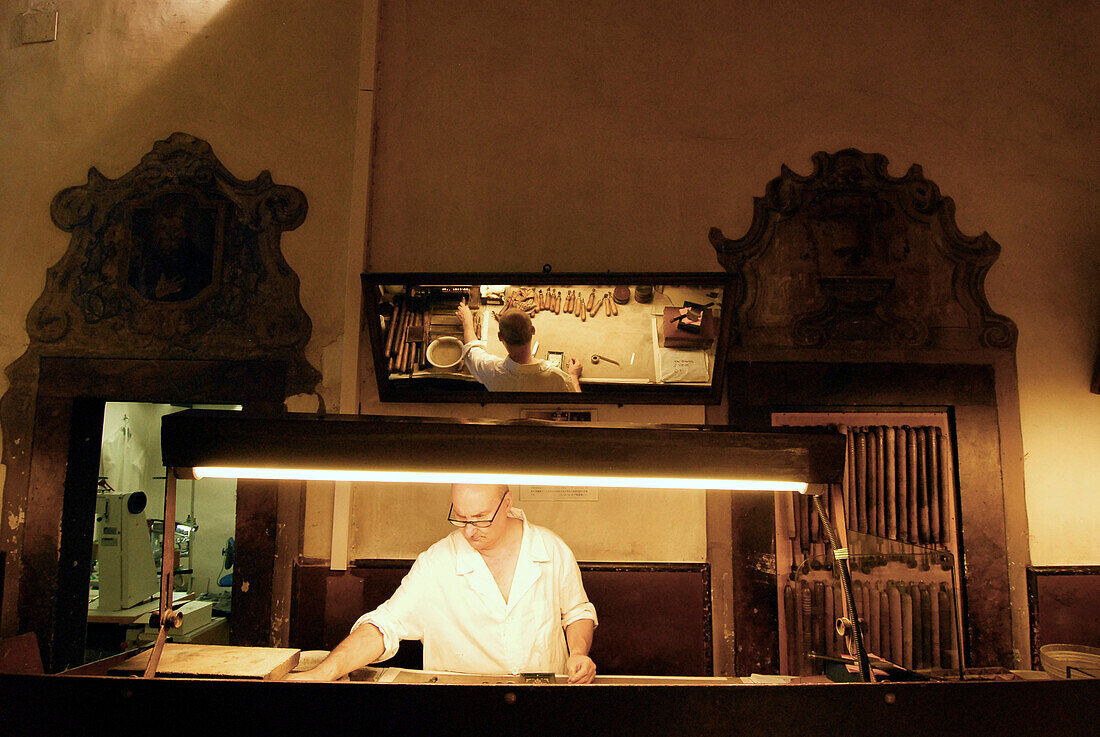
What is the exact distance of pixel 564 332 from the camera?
3.84 meters

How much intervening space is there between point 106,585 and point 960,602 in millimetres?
6263

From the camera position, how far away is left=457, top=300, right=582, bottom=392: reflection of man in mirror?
3801 mm

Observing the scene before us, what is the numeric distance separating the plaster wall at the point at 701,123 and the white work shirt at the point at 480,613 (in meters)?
1.97

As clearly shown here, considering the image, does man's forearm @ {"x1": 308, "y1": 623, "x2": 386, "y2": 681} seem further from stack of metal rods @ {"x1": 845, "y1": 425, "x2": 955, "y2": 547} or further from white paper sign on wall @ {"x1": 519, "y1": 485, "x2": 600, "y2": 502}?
stack of metal rods @ {"x1": 845, "y1": 425, "x2": 955, "y2": 547}

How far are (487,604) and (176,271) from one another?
3.08m

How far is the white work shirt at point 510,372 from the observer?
3820 mm

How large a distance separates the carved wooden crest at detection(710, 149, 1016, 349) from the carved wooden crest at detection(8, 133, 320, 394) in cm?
293

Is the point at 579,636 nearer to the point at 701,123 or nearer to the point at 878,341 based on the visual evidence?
the point at 878,341

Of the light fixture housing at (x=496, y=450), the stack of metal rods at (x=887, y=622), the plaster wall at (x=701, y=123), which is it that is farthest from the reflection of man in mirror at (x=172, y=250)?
the stack of metal rods at (x=887, y=622)

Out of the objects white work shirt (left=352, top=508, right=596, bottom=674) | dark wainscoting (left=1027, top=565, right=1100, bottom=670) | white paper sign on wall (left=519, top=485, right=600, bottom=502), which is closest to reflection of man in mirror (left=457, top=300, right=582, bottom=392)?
white paper sign on wall (left=519, top=485, right=600, bottom=502)

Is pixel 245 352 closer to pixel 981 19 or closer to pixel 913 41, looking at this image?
pixel 913 41

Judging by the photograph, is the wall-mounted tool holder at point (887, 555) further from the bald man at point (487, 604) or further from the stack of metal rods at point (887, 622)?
the bald man at point (487, 604)

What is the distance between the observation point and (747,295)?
4.05m

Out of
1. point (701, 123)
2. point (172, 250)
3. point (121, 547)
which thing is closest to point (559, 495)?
point (701, 123)
